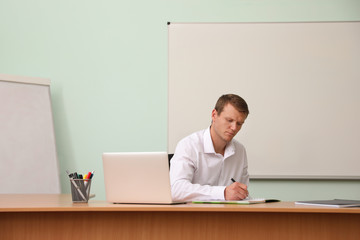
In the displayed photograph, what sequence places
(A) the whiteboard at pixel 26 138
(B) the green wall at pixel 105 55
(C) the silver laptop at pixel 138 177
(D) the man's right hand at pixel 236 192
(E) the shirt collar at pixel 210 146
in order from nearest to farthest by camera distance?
1. (C) the silver laptop at pixel 138 177
2. (D) the man's right hand at pixel 236 192
3. (E) the shirt collar at pixel 210 146
4. (A) the whiteboard at pixel 26 138
5. (B) the green wall at pixel 105 55

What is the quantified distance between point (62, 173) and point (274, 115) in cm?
176

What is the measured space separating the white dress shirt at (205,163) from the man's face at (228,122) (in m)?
0.10

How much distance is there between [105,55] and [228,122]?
64.6 inches

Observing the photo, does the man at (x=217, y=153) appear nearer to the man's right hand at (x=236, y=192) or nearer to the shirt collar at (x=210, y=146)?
the shirt collar at (x=210, y=146)

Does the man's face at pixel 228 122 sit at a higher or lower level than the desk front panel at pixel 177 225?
higher

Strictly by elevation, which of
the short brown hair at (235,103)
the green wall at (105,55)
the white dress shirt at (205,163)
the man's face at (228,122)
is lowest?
the white dress shirt at (205,163)

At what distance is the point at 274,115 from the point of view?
3666 millimetres

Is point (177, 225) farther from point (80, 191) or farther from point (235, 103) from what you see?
point (235, 103)

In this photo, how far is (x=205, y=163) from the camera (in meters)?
2.65

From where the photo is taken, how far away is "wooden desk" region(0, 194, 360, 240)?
1693 millimetres

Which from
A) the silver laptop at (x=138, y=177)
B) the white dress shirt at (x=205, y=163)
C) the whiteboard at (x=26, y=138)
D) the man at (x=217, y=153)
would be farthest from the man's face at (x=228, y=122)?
the whiteboard at (x=26, y=138)

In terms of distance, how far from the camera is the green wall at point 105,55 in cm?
377

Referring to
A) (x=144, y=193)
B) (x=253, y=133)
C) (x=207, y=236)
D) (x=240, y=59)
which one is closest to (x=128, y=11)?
(x=240, y=59)

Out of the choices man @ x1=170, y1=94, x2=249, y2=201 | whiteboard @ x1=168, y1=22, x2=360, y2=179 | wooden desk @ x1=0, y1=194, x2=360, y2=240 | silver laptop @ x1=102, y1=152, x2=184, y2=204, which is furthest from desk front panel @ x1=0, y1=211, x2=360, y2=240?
whiteboard @ x1=168, y1=22, x2=360, y2=179
